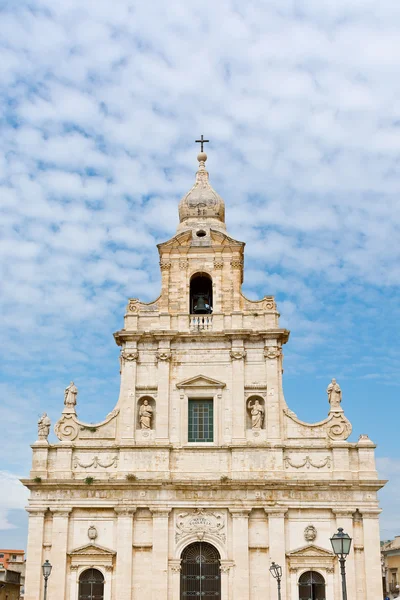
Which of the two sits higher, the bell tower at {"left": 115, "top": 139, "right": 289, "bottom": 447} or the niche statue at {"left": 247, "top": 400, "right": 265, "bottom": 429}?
the bell tower at {"left": 115, "top": 139, "right": 289, "bottom": 447}

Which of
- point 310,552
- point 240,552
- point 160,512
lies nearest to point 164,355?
point 160,512

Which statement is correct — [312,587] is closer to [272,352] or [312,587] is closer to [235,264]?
[272,352]

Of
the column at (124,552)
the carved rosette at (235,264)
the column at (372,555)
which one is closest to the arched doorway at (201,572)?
the column at (124,552)

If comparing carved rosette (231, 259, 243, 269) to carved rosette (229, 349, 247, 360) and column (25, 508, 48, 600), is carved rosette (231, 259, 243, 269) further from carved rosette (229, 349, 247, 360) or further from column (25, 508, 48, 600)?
column (25, 508, 48, 600)

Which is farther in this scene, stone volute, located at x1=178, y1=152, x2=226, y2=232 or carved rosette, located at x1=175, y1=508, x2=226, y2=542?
stone volute, located at x1=178, y1=152, x2=226, y2=232

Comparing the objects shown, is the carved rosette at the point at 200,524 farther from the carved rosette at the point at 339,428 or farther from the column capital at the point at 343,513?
the carved rosette at the point at 339,428

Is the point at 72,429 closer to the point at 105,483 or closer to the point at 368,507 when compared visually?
the point at 105,483

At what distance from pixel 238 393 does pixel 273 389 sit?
4.80 feet

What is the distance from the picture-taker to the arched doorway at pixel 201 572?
29891 millimetres

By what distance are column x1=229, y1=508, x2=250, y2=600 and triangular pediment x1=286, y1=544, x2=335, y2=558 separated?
1.69 m

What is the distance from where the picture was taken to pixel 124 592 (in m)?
29.3

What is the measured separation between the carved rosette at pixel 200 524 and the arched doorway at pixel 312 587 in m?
3.46

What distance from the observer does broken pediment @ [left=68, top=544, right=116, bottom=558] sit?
30031mm

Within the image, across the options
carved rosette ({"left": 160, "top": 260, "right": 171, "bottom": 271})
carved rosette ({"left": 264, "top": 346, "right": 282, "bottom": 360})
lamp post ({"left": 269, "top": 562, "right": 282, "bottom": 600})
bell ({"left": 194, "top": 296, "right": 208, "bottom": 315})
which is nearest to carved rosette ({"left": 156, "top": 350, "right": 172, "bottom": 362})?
bell ({"left": 194, "top": 296, "right": 208, "bottom": 315})
